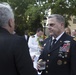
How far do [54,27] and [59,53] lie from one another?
1.28 feet

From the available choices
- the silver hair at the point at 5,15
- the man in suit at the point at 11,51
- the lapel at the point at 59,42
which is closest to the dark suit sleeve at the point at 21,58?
the man in suit at the point at 11,51

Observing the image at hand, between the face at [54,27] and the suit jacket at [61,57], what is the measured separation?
14 centimetres

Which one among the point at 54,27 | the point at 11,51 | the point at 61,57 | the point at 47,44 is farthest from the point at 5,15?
the point at 47,44

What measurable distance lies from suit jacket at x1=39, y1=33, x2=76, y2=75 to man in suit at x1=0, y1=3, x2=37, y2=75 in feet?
4.47

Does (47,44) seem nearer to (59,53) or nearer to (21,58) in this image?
(59,53)

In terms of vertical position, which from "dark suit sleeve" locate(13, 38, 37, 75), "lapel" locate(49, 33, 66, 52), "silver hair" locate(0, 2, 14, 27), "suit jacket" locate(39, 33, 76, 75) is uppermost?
"silver hair" locate(0, 2, 14, 27)

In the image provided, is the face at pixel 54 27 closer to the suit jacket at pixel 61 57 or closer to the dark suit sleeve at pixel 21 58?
the suit jacket at pixel 61 57

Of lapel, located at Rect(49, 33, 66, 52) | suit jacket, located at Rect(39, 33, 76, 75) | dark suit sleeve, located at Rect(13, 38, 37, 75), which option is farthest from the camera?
lapel, located at Rect(49, 33, 66, 52)

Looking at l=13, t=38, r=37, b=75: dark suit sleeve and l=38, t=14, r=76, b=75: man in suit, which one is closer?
l=13, t=38, r=37, b=75: dark suit sleeve

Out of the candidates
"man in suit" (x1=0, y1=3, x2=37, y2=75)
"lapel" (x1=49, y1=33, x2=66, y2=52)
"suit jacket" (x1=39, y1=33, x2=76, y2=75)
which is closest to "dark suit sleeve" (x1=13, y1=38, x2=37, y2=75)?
"man in suit" (x1=0, y1=3, x2=37, y2=75)

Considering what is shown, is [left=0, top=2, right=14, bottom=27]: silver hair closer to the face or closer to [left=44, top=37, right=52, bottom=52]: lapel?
the face

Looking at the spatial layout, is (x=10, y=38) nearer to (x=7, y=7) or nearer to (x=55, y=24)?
(x=7, y=7)

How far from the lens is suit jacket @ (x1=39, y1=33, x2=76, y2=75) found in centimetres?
416

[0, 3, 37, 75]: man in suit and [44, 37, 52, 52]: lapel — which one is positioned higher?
[0, 3, 37, 75]: man in suit
